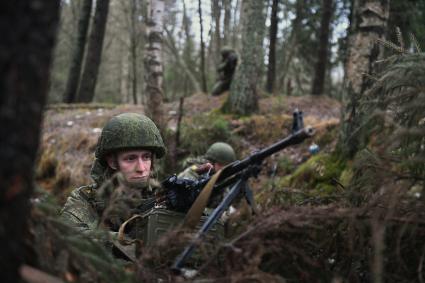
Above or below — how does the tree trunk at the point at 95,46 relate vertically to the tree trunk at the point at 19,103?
above

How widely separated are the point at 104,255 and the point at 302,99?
12.1 m

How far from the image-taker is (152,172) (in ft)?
12.4

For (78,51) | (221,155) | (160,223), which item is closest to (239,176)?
(160,223)

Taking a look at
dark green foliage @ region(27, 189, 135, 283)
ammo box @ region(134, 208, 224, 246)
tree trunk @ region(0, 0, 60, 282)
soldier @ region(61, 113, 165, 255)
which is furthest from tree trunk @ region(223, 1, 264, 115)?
tree trunk @ region(0, 0, 60, 282)

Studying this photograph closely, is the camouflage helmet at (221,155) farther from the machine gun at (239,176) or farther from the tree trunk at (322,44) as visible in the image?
the tree trunk at (322,44)

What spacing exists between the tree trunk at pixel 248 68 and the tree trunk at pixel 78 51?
6245 millimetres

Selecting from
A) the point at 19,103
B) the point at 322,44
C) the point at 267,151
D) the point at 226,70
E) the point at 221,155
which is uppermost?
the point at 322,44

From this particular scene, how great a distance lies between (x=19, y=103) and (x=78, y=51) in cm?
1480

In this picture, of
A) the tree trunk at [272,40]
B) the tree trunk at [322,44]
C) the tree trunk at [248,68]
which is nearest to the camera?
the tree trunk at [248,68]

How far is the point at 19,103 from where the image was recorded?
1253 millimetres

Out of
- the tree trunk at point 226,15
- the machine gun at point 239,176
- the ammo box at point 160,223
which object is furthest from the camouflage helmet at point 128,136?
the tree trunk at point 226,15

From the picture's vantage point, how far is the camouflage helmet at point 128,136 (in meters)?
3.56

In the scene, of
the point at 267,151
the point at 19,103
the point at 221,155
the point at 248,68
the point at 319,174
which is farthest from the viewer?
the point at 248,68

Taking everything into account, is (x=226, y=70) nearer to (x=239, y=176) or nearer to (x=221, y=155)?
(x=221, y=155)
